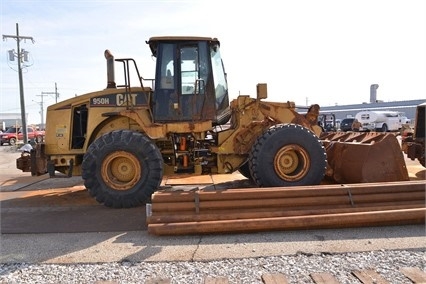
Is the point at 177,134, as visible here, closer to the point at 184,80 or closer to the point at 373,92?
the point at 184,80

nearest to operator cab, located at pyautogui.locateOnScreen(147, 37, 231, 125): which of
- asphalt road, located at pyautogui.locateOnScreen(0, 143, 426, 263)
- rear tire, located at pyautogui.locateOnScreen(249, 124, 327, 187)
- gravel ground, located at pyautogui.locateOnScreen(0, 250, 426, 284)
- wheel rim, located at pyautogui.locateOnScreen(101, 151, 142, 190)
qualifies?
wheel rim, located at pyautogui.locateOnScreen(101, 151, 142, 190)

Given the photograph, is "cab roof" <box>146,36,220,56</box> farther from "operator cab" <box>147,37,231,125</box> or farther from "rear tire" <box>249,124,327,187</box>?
"rear tire" <box>249,124,327,187</box>

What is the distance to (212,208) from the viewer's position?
5199 mm

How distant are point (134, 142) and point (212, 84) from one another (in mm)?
1828

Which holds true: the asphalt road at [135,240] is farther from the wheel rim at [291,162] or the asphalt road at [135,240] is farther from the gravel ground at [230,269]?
the wheel rim at [291,162]

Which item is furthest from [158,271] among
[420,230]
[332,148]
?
[332,148]

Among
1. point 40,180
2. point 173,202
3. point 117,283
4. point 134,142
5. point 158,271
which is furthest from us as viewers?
point 40,180

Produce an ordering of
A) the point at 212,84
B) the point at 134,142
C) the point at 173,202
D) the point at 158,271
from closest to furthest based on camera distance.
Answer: the point at 158,271
the point at 173,202
the point at 134,142
the point at 212,84

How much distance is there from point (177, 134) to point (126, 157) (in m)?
1.11

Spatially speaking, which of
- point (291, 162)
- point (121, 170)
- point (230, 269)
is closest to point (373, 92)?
point (291, 162)

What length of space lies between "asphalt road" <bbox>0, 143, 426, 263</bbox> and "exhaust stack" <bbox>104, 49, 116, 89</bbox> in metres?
2.67

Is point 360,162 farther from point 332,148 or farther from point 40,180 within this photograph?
point 40,180

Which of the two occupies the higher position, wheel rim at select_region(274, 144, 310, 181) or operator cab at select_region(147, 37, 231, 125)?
Answer: operator cab at select_region(147, 37, 231, 125)

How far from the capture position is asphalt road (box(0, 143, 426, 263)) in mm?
4312
